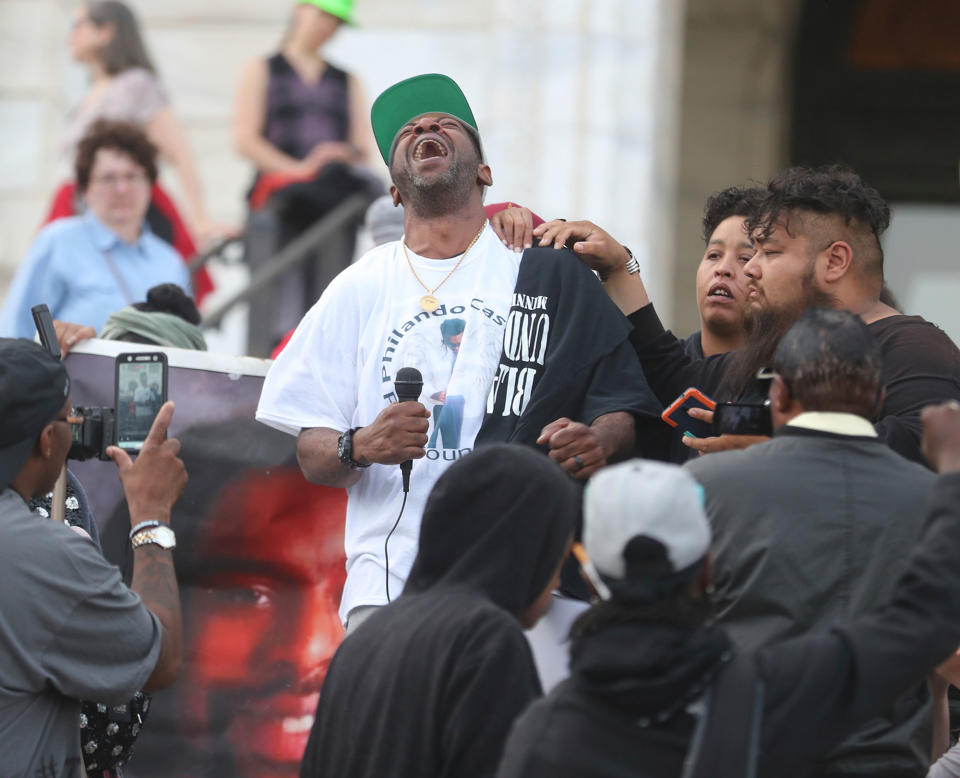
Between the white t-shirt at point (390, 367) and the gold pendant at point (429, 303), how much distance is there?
1 cm

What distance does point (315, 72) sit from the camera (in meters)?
10.1

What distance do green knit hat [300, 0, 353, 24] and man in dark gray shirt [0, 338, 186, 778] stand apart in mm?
6749

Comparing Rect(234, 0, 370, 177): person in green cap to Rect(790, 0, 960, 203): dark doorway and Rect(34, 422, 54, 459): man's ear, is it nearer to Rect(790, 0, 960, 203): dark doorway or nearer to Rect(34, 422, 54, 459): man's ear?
Rect(790, 0, 960, 203): dark doorway

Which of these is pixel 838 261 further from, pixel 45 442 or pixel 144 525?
pixel 45 442

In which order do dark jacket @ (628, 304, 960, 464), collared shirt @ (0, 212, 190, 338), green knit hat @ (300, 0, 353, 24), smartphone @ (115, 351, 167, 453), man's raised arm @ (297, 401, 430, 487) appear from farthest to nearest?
1. green knit hat @ (300, 0, 353, 24)
2. collared shirt @ (0, 212, 190, 338)
3. smartphone @ (115, 351, 167, 453)
4. man's raised arm @ (297, 401, 430, 487)
5. dark jacket @ (628, 304, 960, 464)

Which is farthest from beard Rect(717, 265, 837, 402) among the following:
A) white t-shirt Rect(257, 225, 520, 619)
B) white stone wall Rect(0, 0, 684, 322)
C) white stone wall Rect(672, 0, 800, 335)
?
white stone wall Rect(672, 0, 800, 335)

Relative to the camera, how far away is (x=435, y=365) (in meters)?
4.51

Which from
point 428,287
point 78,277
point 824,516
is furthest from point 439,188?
point 78,277

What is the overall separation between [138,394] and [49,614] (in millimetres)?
1006

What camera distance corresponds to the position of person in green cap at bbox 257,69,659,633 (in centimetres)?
Result: 437

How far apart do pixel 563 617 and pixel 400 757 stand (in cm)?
55

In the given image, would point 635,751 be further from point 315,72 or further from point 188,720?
point 315,72

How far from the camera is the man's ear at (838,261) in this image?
4277 millimetres

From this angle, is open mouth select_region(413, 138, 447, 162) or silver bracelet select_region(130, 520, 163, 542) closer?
silver bracelet select_region(130, 520, 163, 542)
